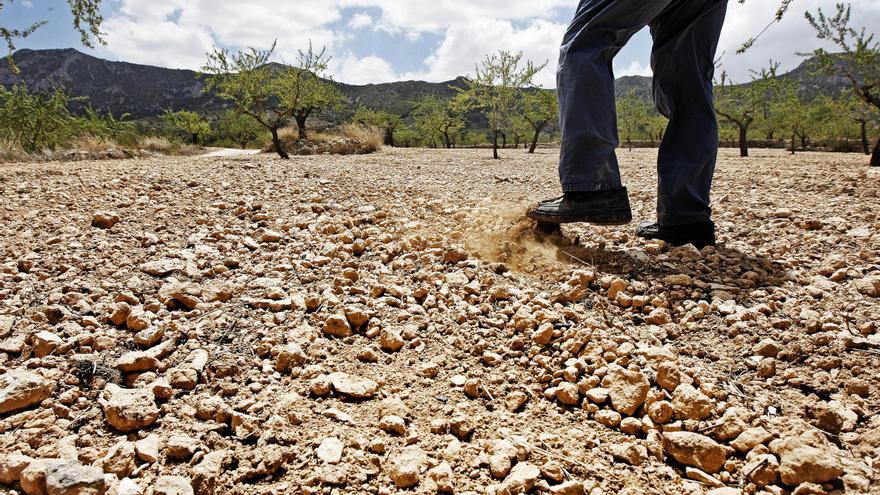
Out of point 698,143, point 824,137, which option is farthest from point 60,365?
point 824,137

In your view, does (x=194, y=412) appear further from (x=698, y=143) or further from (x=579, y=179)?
(x=698, y=143)

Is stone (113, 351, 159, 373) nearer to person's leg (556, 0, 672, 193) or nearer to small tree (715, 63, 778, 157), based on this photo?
person's leg (556, 0, 672, 193)

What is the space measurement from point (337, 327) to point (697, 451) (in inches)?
35.9

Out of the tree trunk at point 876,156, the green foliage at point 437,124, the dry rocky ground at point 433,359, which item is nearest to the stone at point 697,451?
the dry rocky ground at point 433,359

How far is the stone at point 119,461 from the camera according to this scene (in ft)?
2.41

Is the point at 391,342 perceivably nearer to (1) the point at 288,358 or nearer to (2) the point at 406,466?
(1) the point at 288,358

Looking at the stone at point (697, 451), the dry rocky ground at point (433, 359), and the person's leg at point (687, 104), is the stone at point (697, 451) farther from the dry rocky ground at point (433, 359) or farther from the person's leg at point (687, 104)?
the person's leg at point (687, 104)

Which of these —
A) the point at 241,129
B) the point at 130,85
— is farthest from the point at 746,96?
the point at 130,85

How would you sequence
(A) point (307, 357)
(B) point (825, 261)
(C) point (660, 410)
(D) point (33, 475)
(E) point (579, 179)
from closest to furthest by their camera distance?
(D) point (33, 475)
(C) point (660, 410)
(A) point (307, 357)
(B) point (825, 261)
(E) point (579, 179)

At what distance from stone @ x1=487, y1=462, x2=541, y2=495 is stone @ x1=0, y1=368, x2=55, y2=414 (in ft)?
3.17

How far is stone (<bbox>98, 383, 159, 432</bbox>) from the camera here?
84 cm

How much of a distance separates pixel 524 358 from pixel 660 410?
0.34 m

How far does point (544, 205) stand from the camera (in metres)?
1.84

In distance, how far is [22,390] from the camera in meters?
0.88
